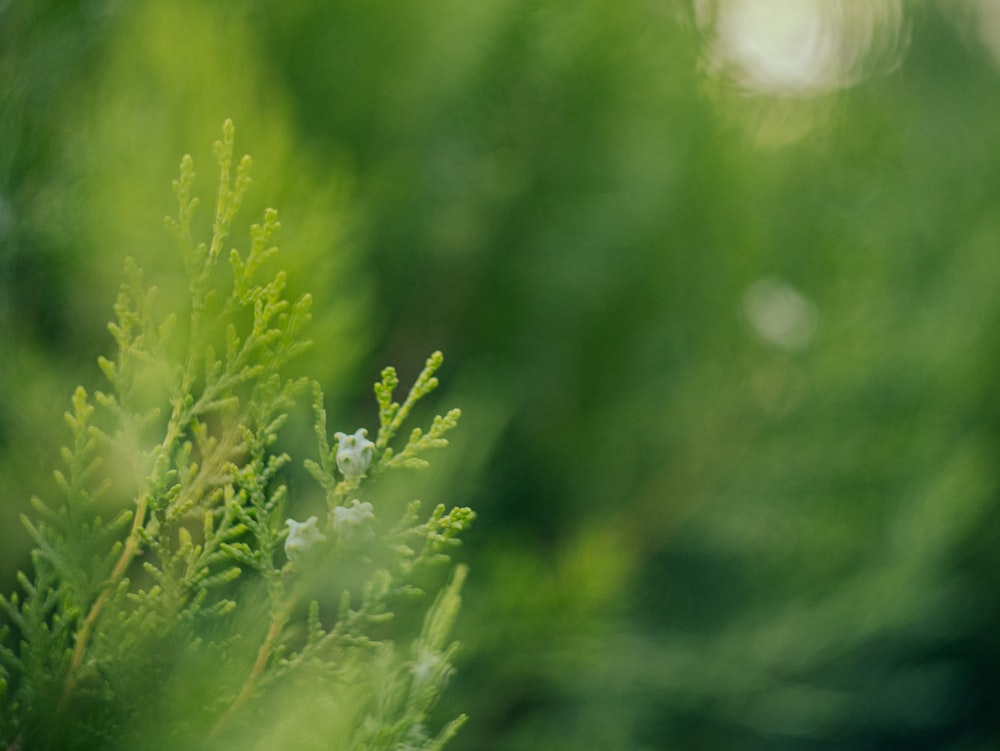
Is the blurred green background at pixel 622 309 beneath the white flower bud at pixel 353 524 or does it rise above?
above

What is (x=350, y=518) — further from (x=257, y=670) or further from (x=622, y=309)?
(x=622, y=309)

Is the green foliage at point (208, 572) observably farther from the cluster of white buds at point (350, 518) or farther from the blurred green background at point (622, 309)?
the blurred green background at point (622, 309)

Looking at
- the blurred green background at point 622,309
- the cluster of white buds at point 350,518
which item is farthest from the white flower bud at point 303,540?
the blurred green background at point 622,309

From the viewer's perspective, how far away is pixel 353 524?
351 mm

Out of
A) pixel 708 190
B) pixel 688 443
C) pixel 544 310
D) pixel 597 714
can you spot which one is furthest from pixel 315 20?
pixel 597 714

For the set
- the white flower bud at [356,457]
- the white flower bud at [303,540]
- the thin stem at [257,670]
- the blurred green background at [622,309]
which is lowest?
the thin stem at [257,670]

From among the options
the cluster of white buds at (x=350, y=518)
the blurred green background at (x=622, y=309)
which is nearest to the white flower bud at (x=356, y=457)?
the cluster of white buds at (x=350, y=518)

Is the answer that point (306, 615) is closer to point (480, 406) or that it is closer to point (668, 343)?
point (480, 406)

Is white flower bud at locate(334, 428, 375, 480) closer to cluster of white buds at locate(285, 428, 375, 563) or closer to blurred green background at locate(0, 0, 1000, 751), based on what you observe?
cluster of white buds at locate(285, 428, 375, 563)

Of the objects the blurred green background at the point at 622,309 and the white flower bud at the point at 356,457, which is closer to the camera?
the white flower bud at the point at 356,457

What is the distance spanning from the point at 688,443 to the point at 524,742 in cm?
37

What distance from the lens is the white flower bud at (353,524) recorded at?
13.8 inches

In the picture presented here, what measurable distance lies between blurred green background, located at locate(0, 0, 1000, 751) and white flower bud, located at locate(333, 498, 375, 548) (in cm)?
27

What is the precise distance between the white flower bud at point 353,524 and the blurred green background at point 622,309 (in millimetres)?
268
